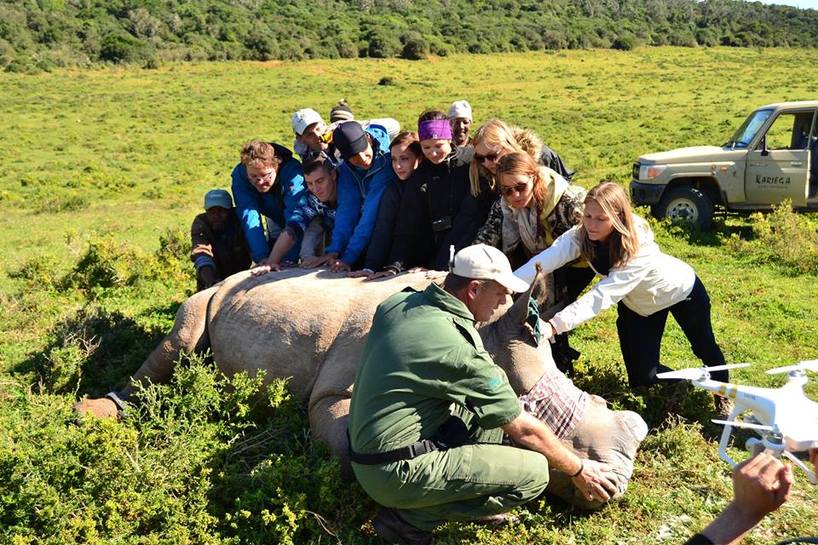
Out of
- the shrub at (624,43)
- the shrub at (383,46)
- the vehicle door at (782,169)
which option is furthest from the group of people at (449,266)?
the shrub at (624,43)

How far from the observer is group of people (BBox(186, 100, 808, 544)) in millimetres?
3893

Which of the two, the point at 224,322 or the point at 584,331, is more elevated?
the point at 224,322

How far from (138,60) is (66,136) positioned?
23.2 m

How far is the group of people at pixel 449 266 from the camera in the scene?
3.89 metres

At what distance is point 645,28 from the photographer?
75.5 meters

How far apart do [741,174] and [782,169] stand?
1.88 feet

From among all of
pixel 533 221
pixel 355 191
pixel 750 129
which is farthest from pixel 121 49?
pixel 533 221

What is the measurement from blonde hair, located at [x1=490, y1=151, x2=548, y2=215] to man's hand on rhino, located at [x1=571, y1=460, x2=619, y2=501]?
1.87 meters

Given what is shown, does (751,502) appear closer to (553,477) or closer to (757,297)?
(553,477)

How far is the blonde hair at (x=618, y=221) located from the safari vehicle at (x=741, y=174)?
789cm

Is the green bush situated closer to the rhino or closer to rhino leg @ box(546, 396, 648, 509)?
the rhino

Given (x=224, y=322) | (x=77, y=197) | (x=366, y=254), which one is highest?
(x=366, y=254)

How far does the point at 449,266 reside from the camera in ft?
16.1

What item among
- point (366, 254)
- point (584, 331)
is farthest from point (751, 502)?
point (584, 331)
